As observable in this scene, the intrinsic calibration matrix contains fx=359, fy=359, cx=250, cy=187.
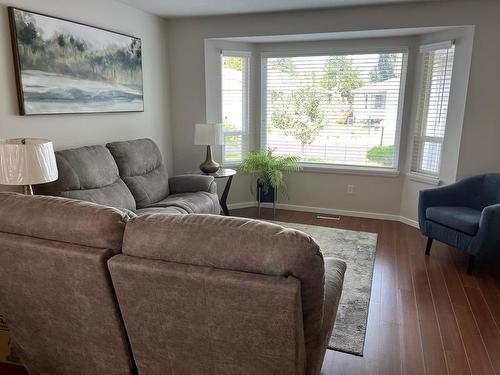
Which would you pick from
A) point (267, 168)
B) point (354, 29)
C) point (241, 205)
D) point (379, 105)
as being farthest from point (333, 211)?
point (354, 29)

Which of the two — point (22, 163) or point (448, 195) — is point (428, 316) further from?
point (22, 163)

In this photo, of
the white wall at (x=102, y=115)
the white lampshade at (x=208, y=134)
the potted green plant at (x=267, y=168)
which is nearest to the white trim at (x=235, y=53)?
the white wall at (x=102, y=115)

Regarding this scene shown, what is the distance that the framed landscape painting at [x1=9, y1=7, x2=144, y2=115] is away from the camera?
2.73m

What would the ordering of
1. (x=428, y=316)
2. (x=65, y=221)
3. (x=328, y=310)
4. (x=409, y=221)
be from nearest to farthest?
(x=65, y=221), (x=328, y=310), (x=428, y=316), (x=409, y=221)

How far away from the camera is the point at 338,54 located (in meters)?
4.44

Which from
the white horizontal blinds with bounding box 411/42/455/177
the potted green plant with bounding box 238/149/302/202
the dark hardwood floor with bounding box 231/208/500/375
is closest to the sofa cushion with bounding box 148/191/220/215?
the potted green plant with bounding box 238/149/302/202

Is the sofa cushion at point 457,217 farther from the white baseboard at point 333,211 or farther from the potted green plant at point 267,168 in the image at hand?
the potted green plant at point 267,168

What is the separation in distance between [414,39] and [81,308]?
171 inches

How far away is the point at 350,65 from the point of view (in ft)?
14.6

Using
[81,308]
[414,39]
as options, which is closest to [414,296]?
[81,308]

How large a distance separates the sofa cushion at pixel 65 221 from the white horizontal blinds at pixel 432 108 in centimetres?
374

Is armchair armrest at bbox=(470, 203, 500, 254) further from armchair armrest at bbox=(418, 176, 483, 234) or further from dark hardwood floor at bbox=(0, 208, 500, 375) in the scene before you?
armchair armrest at bbox=(418, 176, 483, 234)

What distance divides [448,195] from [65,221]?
11.2 ft

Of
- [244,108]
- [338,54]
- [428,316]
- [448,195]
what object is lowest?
[428,316]
